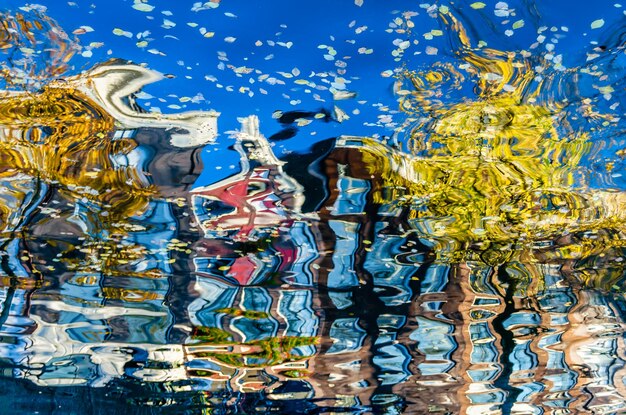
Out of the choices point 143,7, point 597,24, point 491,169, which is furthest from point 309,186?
point 597,24

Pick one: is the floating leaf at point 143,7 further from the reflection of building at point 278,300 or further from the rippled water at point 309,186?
the reflection of building at point 278,300

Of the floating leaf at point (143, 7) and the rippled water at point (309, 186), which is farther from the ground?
the floating leaf at point (143, 7)

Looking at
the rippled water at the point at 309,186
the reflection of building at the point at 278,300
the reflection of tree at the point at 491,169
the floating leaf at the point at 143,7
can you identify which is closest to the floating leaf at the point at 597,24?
the rippled water at the point at 309,186

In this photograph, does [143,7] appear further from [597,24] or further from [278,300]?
[278,300]

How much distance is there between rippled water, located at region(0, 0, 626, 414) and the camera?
12.4 ft

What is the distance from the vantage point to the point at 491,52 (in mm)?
3887

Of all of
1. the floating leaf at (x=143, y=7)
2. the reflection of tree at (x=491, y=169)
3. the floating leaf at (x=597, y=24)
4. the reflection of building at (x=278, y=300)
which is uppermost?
the floating leaf at (x=597, y=24)

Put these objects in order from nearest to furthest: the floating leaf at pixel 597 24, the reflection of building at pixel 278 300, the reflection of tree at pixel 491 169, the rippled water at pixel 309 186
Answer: the floating leaf at pixel 597 24 → the rippled water at pixel 309 186 → the reflection of tree at pixel 491 169 → the reflection of building at pixel 278 300

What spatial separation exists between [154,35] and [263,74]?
0.81 meters

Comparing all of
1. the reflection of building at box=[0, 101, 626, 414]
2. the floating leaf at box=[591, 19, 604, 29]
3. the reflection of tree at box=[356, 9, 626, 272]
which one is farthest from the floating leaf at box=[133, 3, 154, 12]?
the floating leaf at box=[591, 19, 604, 29]

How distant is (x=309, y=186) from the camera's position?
5441 mm

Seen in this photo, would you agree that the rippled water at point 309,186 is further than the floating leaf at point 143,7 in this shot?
Yes

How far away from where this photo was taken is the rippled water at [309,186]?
3.79 meters

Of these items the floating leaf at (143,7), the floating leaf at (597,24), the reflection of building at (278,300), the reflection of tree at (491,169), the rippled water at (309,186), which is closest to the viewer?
the floating leaf at (143,7)
